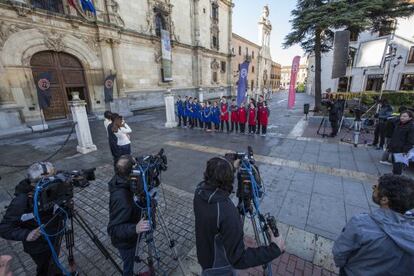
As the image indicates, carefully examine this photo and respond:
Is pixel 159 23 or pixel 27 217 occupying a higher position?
pixel 159 23

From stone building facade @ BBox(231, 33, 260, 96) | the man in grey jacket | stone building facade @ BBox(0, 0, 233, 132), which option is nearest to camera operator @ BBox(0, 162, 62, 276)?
the man in grey jacket

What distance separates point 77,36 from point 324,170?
16.0 meters

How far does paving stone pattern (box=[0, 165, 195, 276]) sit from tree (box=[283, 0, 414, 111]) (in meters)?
13.3

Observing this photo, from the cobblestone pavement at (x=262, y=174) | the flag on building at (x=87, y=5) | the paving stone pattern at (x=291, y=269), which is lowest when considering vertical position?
the paving stone pattern at (x=291, y=269)

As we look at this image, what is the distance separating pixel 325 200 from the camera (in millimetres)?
4273

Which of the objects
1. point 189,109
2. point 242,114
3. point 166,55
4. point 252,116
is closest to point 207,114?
point 189,109

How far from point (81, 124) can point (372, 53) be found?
13397 mm

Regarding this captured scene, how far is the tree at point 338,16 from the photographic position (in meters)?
10.9

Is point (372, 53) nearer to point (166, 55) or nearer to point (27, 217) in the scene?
point (27, 217)

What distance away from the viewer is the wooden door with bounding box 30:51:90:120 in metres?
12.0

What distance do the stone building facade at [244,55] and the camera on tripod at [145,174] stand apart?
29.9 m

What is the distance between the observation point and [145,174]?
7.02 ft

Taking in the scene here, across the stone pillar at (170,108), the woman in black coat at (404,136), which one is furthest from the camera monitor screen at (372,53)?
A: the stone pillar at (170,108)

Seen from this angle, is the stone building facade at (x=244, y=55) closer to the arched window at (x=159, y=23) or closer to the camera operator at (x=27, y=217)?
the arched window at (x=159, y=23)
